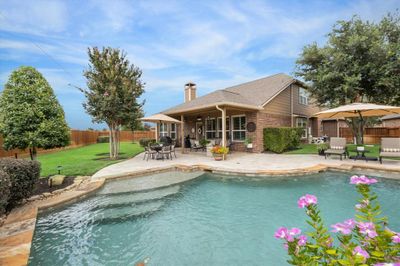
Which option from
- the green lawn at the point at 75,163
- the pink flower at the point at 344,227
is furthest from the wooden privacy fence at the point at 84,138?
the pink flower at the point at 344,227

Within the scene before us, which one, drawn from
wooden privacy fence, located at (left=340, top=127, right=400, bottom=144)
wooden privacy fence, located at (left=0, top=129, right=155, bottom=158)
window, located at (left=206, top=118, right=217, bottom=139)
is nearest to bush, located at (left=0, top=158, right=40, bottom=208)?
wooden privacy fence, located at (left=0, top=129, right=155, bottom=158)

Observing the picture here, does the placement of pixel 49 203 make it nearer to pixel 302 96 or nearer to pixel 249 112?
pixel 249 112

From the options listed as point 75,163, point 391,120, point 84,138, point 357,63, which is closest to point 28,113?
point 75,163

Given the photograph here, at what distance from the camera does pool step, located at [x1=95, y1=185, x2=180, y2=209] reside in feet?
17.7

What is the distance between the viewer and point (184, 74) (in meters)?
24.6

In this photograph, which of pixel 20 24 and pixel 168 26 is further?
pixel 168 26

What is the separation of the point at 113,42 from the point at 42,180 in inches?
356

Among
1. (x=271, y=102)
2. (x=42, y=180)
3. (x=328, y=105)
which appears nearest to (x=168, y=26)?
(x=271, y=102)

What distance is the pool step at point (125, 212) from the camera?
15.0ft

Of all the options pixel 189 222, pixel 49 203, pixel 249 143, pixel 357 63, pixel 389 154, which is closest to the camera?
pixel 189 222

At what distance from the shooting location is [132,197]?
590 centimetres

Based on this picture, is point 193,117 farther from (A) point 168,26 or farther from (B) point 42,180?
(B) point 42,180

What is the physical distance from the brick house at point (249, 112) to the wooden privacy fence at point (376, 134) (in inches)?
117

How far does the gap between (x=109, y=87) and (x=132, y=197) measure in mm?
7649
